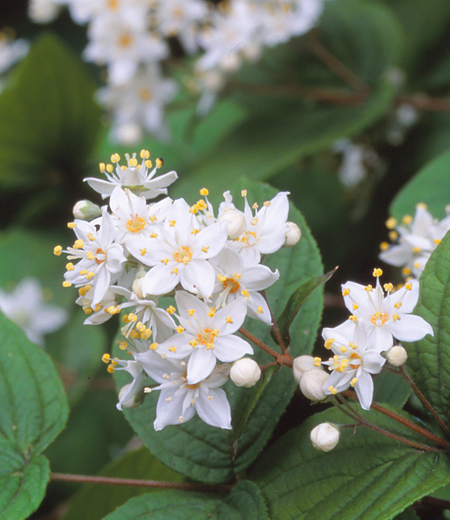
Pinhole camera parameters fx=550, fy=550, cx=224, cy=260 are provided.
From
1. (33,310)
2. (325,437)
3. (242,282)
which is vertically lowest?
(33,310)

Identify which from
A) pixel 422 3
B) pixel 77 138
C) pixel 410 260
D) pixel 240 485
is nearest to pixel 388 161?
pixel 422 3

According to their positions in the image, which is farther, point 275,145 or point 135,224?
point 275,145

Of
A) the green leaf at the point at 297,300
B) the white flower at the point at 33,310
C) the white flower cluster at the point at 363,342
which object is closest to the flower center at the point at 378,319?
the white flower cluster at the point at 363,342

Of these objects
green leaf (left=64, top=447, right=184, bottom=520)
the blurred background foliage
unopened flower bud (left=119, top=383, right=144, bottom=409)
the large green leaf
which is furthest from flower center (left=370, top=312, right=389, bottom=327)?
the blurred background foliage

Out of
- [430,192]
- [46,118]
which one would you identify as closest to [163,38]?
[46,118]

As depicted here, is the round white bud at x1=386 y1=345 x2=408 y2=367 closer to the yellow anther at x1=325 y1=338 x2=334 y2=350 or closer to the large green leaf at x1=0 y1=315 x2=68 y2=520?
the yellow anther at x1=325 y1=338 x2=334 y2=350

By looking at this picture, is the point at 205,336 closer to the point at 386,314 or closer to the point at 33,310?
the point at 386,314
